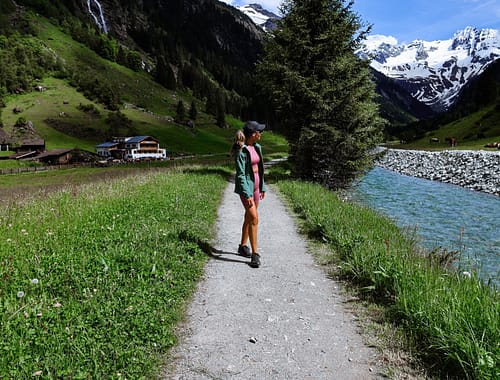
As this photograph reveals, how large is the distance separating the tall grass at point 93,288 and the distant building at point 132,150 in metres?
101

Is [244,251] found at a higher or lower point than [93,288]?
lower

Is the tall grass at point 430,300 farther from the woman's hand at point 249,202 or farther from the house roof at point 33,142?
the house roof at point 33,142

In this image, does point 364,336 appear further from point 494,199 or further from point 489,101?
point 489,101

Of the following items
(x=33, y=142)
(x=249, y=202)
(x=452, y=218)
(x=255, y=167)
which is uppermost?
(x=255, y=167)

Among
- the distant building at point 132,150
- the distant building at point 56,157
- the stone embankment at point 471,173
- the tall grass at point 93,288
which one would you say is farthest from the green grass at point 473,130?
the distant building at point 56,157

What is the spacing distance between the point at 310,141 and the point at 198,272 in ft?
54.9

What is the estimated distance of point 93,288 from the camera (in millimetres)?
5801

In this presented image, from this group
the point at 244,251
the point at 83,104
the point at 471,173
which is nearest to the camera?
the point at 244,251

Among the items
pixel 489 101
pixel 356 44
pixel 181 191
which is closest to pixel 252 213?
pixel 181 191

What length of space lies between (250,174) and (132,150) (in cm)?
10922

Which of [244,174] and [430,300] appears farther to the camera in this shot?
[244,174]

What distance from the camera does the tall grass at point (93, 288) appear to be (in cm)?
404

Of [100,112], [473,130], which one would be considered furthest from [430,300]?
[100,112]

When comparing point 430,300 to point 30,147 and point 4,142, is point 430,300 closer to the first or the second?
point 30,147
